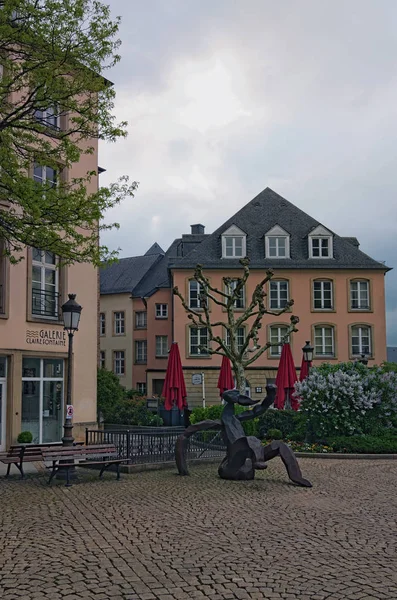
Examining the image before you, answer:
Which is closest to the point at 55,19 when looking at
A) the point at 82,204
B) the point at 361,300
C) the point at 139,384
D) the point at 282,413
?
the point at 82,204

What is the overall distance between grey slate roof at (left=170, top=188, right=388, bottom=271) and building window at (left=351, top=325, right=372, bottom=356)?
415cm

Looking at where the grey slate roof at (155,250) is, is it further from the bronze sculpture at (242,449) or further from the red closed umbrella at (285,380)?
the bronze sculpture at (242,449)

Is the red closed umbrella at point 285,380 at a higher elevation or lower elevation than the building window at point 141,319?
lower

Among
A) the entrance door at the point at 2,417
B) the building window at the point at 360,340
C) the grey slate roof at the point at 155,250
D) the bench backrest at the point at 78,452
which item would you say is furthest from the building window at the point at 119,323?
the bench backrest at the point at 78,452

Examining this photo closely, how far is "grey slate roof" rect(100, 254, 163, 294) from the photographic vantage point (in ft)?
181

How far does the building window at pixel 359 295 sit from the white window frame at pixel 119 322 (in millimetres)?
18918

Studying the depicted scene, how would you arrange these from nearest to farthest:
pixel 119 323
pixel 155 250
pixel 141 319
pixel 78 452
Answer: pixel 78 452, pixel 141 319, pixel 119 323, pixel 155 250

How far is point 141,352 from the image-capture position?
171ft

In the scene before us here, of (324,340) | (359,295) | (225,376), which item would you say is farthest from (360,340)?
(225,376)

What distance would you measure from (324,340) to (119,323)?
1799cm

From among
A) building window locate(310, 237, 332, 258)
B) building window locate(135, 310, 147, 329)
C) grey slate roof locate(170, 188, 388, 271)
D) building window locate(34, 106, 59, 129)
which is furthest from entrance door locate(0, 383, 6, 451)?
building window locate(135, 310, 147, 329)

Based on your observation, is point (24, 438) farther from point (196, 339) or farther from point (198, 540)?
point (196, 339)

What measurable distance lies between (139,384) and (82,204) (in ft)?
125

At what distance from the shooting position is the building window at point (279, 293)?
1753 inches
